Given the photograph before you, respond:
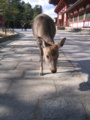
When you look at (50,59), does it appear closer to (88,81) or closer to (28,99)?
(28,99)

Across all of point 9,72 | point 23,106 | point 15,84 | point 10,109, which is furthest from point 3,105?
point 9,72

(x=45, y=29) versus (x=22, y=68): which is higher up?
(x=45, y=29)

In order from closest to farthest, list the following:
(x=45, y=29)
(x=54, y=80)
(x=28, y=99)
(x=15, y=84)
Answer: (x=28, y=99) < (x=15, y=84) < (x=54, y=80) < (x=45, y=29)

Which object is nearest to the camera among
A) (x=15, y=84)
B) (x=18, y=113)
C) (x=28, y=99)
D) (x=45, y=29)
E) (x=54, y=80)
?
(x=18, y=113)

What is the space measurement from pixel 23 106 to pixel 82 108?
0.83 metres

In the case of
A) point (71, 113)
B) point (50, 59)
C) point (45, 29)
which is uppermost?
point (45, 29)

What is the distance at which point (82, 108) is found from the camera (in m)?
2.05

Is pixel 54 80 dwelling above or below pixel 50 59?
below

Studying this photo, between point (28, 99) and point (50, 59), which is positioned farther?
point (50, 59)

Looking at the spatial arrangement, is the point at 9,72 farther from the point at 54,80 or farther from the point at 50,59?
the point at 50,59

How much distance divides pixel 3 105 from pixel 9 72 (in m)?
1.45

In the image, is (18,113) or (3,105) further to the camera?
(3,105)

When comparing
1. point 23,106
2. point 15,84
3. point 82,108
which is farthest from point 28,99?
point 82,108

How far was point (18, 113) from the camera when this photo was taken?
1.93m
